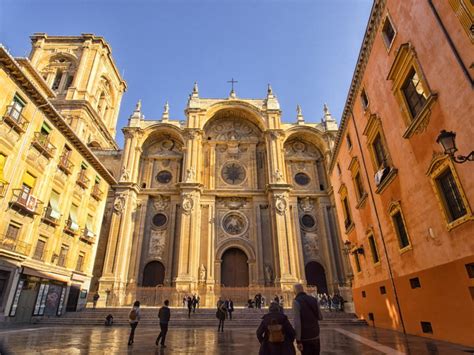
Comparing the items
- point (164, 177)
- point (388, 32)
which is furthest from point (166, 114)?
point (388, 32)

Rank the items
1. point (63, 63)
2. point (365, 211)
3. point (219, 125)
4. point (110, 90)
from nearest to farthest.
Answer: point (365, 211)
point (219, 125)
point (63, 63)
point (110, 90)

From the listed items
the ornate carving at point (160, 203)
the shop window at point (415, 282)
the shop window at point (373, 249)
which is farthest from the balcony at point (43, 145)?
the shop window at point (415, 282)

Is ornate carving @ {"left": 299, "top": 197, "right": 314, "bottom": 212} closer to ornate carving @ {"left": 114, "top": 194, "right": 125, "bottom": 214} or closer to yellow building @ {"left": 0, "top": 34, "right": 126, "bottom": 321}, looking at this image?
ornate carving @ {"left": 114, "top": 194, "right": 125, "bottom": 214}

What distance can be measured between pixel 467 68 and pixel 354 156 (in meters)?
8.27

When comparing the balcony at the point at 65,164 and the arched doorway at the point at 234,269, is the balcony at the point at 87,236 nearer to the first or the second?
the balcony at the point at 65,164

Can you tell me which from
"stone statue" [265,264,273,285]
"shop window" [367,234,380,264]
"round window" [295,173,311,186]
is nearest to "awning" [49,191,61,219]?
"stone statue" [265,264,273,285]

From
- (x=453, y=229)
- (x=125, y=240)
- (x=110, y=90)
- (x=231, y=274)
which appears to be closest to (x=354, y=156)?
(x=453, y=229)

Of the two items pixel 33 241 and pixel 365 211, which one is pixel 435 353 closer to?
pixel 365 211

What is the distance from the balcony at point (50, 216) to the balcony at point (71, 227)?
47.3 inches

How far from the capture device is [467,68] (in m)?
6.80

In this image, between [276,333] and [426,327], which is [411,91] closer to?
[426,327]

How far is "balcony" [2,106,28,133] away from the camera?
46.5ft

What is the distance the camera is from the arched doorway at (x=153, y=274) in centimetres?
2613

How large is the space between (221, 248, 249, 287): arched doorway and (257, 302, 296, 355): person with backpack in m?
23.7
